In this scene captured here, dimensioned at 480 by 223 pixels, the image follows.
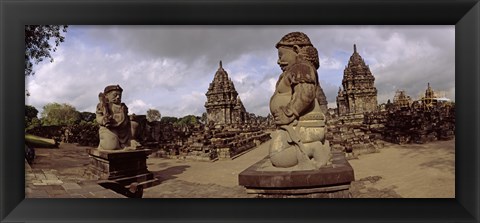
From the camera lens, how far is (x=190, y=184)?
6.97 metres

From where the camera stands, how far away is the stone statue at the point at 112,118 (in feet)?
19.5

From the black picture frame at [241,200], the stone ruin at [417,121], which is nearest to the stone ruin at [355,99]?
the stone ruin at [417,121]

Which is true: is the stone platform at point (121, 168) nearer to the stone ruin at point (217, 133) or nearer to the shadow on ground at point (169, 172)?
the shadow on ground at point (169, 172)

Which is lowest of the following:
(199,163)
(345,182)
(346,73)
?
(199,163)

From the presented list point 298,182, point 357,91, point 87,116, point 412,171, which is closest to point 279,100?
point 298,182

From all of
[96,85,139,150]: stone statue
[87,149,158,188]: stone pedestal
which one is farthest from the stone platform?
[96,85,139,150]: stone statue

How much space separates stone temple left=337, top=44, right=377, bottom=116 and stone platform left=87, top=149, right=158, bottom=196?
43.1 ft

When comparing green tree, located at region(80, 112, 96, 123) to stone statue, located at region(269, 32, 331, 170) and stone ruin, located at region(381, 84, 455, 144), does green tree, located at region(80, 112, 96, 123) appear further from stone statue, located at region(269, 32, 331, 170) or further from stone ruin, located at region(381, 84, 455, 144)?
stone ruin, located at region(381, 84, 455, 144)

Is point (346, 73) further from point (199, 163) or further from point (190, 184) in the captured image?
point (190, 184)

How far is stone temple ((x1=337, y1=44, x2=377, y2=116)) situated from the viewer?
17.5m

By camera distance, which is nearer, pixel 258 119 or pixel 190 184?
pixel 190 184
